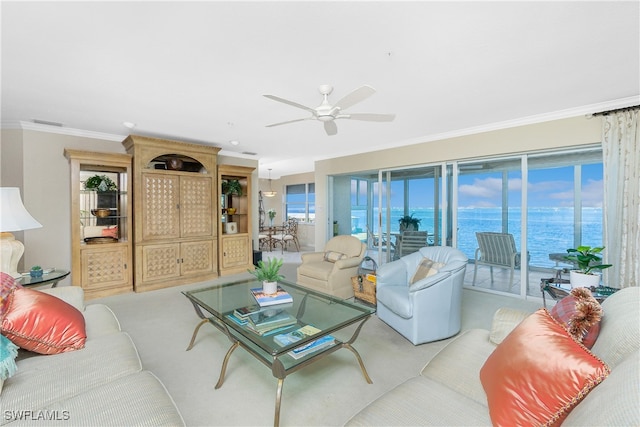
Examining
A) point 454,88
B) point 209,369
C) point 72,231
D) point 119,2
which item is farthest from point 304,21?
point 72,231

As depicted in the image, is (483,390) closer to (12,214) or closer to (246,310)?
(246,310)

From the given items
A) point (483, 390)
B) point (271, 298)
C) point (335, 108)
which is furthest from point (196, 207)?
point (483, 390)

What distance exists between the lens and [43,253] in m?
3.94

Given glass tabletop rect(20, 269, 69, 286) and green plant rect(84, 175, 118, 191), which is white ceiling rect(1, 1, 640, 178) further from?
glass tabletop rect(20, 269, 69, 286)

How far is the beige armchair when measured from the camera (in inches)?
146

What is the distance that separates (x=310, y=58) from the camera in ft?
7.17

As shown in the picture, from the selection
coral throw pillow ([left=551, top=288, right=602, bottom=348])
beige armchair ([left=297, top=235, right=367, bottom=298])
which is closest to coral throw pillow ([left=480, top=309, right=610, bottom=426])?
coral throw pillow ([left=551, top=288, right=602, bottom=348])

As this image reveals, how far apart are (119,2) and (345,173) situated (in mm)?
4695

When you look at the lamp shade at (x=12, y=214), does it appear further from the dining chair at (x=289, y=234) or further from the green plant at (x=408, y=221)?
the dining chair at (x=289, y=234)

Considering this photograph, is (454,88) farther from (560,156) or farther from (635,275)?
(635,275)

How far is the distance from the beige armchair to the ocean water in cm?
175

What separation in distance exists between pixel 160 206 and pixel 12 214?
6.83ft

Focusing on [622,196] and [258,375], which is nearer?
[258,375]

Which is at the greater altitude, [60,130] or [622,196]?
[60,130]
